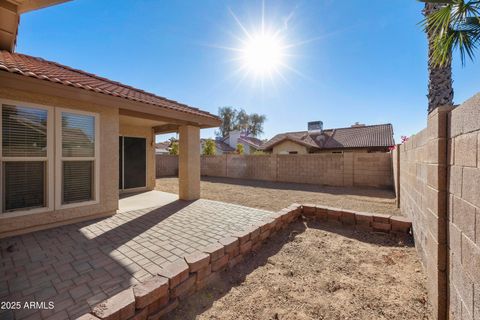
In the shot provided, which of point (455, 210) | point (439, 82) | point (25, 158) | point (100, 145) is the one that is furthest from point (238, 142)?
point (455, 210)

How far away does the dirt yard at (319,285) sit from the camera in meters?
2.13

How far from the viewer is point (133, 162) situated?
28.0 feet

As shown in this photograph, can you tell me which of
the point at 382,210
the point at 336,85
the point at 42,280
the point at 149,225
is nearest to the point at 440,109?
the point at 42,280

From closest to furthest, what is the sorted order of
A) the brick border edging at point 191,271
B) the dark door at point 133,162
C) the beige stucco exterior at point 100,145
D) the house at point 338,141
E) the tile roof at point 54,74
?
the brick border edging at point 191,271, the tile roof at point 54,74, the beige stucco exterior at point 100,145, the dark door at point 133,162, the house at point 338,141

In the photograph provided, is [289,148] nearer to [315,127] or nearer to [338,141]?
[338,141]

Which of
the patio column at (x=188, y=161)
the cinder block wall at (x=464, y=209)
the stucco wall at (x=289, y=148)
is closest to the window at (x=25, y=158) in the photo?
the patio column at (x=188, y=161)

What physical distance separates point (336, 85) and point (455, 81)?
659cm

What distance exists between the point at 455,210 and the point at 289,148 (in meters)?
21.1

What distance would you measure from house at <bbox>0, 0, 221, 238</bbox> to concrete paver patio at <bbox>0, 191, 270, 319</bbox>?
43 centimetres

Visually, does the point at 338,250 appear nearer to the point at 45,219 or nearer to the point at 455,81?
the point at 45,219

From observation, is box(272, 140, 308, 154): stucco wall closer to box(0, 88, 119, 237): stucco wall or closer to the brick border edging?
the brick border edging

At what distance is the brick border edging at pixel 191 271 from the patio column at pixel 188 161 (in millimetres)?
3501

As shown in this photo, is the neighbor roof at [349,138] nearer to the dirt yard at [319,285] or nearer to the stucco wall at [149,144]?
the stucco wall at [149,144]

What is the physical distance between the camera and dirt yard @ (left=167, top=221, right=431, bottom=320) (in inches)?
83.9
